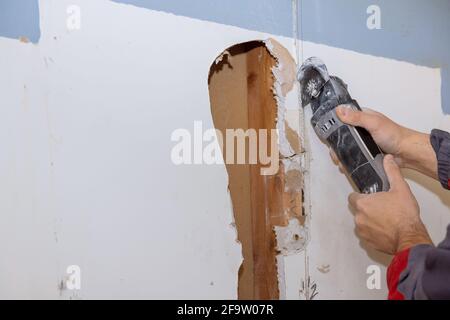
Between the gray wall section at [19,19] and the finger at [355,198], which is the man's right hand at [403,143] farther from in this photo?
the gray wall section at [19,19]

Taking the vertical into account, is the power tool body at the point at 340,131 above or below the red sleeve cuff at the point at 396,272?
above

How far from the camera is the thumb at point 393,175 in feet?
3.40

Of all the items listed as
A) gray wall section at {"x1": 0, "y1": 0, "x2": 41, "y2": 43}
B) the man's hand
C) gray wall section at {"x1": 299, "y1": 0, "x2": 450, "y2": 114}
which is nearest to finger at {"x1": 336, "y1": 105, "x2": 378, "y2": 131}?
the man's hand

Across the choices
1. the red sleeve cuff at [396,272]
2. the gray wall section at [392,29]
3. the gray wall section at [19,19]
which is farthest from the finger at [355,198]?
the gray wall section at [19,19]

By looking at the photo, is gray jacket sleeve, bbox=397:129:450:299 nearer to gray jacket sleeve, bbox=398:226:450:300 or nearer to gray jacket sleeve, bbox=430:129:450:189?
gray jacket sleeve, bbox=398:226:450:300

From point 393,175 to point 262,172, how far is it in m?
0.40

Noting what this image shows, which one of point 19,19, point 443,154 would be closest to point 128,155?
point 19,19

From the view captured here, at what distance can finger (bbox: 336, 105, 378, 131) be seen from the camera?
1.09 metres

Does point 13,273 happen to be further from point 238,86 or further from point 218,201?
point 238,86

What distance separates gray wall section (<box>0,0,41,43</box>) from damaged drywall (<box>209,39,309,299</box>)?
0.47m

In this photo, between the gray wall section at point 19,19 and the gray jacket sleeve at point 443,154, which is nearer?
the gray wall section at point 19,19

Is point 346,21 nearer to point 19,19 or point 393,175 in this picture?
point 393,175

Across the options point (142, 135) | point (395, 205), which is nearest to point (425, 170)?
point (395, 205)
